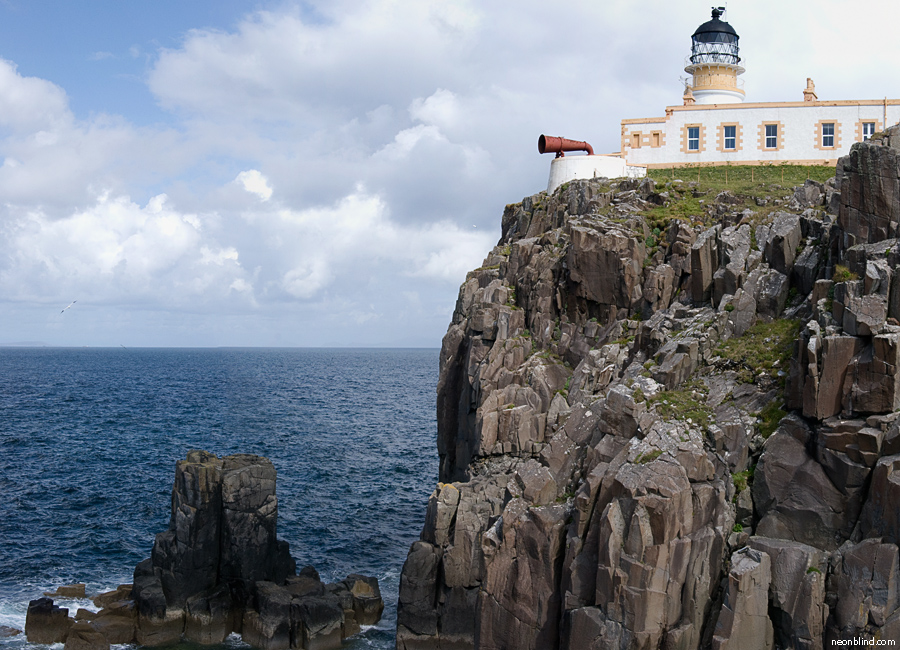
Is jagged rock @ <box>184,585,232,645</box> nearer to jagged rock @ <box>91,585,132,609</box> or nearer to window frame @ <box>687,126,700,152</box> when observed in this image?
jagged rock @ <box>91,585,132,609</box>

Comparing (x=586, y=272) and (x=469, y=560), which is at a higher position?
(x=586, y=272)

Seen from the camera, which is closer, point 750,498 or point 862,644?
point 862,644

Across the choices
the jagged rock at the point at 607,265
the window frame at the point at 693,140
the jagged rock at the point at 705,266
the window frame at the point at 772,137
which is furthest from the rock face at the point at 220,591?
the window frame at the point at 772,137

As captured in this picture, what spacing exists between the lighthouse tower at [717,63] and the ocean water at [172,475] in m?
38.2

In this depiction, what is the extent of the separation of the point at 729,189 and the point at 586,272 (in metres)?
13.0

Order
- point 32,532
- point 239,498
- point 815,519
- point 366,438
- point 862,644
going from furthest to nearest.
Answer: point 366,438 → point 32,532 → point 239,498 → point 815,519 → point 862,644

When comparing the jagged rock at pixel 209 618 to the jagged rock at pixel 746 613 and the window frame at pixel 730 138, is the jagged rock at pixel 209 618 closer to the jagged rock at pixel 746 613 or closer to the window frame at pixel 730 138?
the jagged rock at pixel 746 613

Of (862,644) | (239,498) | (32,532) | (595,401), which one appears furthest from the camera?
(32,532)

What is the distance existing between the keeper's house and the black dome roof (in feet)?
22.3

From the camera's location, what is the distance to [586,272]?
41.5 m

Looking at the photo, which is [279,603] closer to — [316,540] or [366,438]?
[316,540]

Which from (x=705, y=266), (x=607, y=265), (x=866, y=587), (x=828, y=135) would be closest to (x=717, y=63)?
(x=828, y=135)

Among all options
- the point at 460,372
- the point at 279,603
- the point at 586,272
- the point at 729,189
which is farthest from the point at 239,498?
the point at 729,189

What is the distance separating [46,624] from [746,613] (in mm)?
28239
